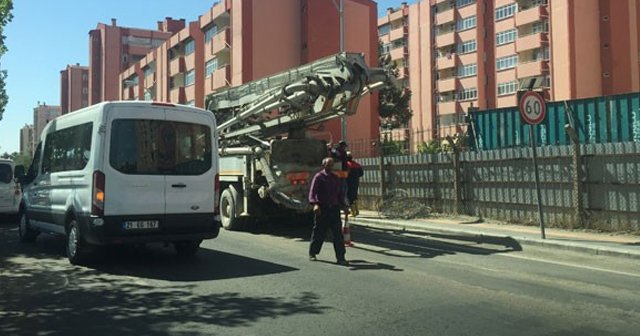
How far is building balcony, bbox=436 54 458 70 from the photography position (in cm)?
6779

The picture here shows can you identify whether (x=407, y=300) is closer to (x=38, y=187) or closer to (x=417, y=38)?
(x=38, y=187)

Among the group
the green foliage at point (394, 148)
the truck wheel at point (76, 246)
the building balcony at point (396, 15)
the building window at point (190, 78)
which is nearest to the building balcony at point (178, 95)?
the building window at point (190, 78)

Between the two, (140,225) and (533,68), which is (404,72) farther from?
(140,225)

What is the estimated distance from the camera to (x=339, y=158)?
13359mm

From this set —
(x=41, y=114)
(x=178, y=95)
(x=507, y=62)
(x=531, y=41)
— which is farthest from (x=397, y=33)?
(x=41, y=114)

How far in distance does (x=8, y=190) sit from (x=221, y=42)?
31405 millimetres

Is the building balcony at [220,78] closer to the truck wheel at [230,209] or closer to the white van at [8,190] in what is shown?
the white van at [8,190]

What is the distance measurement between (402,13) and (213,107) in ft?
216

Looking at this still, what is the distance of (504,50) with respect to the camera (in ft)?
200

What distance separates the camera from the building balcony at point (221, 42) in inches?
1809

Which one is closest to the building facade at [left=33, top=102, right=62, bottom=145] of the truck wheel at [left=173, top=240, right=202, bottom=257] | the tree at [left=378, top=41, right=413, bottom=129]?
the tree at [left=378, top=41, right=413, bottom=129]

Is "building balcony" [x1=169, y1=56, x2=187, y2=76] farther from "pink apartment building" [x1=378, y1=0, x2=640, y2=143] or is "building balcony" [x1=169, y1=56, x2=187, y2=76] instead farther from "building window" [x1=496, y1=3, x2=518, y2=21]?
"building window" [x1=496, y1=3, x2=518, y2=21]

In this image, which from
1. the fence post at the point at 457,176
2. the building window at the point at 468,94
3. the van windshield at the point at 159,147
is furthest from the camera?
the building window at the point at 468,94

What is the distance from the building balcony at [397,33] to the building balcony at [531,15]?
22.2m
